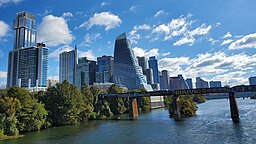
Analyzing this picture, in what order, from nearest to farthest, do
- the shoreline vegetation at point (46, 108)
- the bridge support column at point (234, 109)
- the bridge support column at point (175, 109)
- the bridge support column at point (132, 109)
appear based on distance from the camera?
the shoreline vegetation at point (46, 108), the bridge support column at point (234, 109), the bridge support column at point (175, 109), the bridge support column at point (132, 109)

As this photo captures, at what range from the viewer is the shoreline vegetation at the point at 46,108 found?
54875 mm

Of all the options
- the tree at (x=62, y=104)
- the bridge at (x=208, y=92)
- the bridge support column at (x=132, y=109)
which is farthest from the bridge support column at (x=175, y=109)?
the tree at (x=62, y=104)

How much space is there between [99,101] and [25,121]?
45955mm

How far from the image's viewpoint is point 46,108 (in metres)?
74.4

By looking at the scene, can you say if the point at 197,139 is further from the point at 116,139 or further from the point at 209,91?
the point at 209,91

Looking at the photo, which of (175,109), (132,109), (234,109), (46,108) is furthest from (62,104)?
(234,109)

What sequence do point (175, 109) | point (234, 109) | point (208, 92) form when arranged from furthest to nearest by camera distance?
point (208, 92)
point (175, 109)
point (234, 109)

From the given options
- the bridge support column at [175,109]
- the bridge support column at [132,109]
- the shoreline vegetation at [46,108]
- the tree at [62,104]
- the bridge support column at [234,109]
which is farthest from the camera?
the bridge support column at [132,109]

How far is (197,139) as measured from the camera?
4147 cm

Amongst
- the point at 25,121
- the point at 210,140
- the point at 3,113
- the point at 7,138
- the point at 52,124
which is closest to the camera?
the point at 210,140

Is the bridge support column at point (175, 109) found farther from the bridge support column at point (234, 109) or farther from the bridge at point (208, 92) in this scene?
the bridge support column at point (234, 109)

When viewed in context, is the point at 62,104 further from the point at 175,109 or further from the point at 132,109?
the point at 175,109

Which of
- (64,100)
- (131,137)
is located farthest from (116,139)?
(64,100)

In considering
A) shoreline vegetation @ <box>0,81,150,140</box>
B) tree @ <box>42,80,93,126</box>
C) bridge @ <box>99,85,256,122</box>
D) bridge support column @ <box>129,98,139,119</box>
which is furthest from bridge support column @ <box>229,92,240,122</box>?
tree @ <box>42,80,93,126</box>
